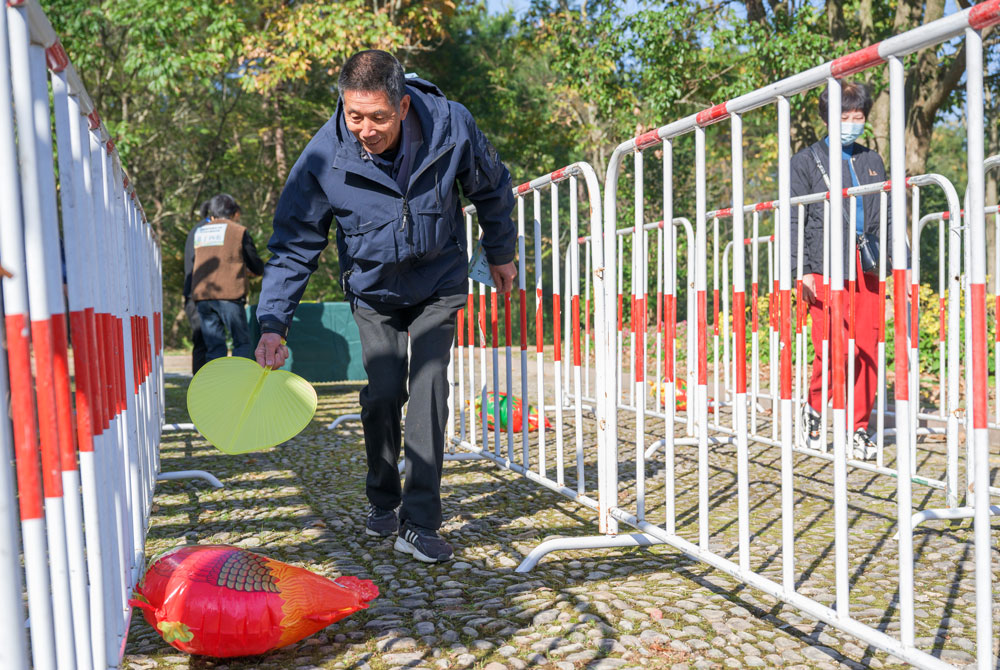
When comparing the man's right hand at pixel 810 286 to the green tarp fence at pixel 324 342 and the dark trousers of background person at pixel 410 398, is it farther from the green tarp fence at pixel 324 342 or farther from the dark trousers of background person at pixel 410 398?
the green tarp fence at pixel 324 342

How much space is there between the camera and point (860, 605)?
2.73 meters

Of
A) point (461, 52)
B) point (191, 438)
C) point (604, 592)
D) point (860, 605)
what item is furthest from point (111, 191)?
point (461, 52)

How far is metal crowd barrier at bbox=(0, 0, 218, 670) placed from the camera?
1422mm

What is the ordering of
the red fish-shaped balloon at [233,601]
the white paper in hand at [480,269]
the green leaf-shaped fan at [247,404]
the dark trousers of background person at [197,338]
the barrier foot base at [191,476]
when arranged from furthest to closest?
the dark trousers of background person at [197,338] < the barrier foot base at [191,476] < the white paper in hand at [480,269] < the green leaf-shaped fan at [247,404] < the red fish-shaped balloon at [233,601]

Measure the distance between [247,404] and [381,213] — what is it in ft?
2.76

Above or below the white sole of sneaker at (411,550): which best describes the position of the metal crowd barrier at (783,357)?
above

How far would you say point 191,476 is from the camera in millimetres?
→ 4820

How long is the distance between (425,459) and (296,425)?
678 mm

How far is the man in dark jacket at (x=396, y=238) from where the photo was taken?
3127 millimetres

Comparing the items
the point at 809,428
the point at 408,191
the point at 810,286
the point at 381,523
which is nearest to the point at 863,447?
the point at 809,428

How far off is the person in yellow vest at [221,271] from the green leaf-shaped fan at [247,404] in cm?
504

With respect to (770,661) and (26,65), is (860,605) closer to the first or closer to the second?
(770,661)

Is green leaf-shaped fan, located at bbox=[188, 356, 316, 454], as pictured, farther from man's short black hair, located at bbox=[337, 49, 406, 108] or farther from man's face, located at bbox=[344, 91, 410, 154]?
man's short black hair, located at bbox=[337, 49, 406, 108]

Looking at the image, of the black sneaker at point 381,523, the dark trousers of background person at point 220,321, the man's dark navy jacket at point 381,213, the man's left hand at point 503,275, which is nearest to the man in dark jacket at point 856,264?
the man's left hand at point 503,275
